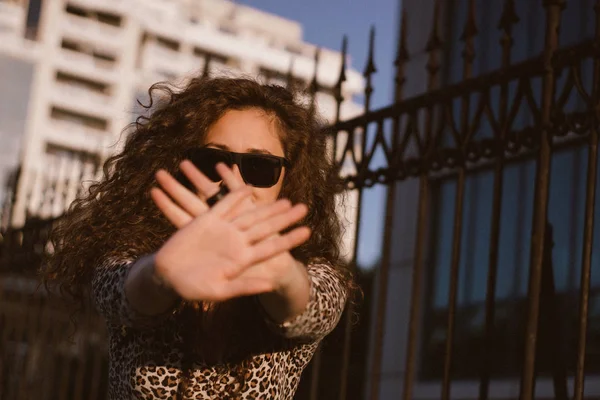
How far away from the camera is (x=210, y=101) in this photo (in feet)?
7.84

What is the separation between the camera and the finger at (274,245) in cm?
156

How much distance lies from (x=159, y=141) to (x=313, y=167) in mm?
494

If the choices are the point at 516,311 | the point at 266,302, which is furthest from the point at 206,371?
the point at 516,311

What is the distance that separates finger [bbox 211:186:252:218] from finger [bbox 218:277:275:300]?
131mm

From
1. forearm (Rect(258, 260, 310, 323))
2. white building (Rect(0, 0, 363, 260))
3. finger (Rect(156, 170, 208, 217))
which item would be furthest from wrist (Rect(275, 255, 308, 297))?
white building (Rect(0, 0, 363, 260))

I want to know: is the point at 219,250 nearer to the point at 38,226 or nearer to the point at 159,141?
the point at 159,141

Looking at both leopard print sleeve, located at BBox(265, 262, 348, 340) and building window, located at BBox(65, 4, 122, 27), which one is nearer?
leopard print sleeve, located at BBox(265, 262, 348, 340)

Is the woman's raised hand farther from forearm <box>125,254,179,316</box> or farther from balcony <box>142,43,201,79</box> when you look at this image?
balcony <box>142,43,201,79</box>

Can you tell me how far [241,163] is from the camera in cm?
A: 216

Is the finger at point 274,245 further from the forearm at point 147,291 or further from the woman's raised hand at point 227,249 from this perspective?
the forearm at point 147,291

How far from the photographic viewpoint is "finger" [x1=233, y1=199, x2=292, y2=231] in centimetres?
157

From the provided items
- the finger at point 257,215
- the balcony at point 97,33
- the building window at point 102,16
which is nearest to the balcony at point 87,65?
the balcony at point 97,33

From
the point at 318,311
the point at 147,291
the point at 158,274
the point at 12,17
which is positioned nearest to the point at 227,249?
the point at 158,274

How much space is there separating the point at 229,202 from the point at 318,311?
0.42 meters
